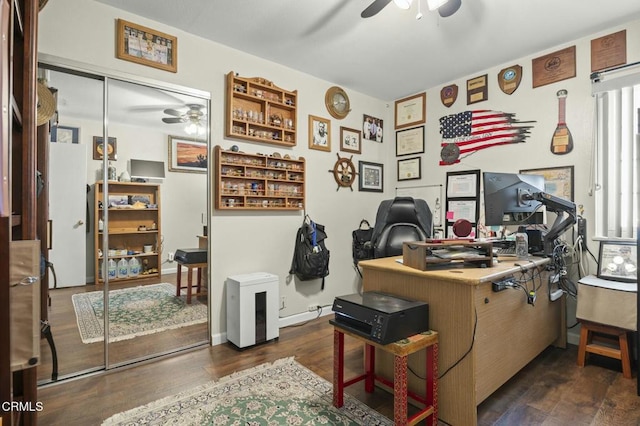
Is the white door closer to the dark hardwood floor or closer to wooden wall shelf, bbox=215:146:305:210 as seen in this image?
the dark hardwood floor

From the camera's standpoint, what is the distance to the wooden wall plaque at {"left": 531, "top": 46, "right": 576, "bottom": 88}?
2.79 m

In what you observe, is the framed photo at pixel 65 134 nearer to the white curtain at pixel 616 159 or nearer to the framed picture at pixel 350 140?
the framed picture at pixel 350 140

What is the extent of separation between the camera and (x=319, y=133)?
3.56m

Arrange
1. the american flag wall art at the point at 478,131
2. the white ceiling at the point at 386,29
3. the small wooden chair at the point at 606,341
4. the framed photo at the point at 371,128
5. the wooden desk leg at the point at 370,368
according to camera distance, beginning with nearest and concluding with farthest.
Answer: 1. the wooden desk leg at the point at 370,368
2. the small wooden chair at the point at 606,341
3. the white ceiling at the point at 386,29
4. the american flag wall art at the point at 478,131
5. the framed photo at the point at 371,128

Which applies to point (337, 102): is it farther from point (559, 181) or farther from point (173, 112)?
point (559, 181)

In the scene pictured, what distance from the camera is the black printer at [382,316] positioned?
1.52m

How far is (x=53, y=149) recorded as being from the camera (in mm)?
2463

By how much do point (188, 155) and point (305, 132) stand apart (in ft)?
4.15

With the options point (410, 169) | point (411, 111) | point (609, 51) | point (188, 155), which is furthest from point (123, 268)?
point (609, 51)

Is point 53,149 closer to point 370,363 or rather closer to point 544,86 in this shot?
point 370,363

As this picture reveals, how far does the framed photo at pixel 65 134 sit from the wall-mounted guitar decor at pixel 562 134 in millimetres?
4177

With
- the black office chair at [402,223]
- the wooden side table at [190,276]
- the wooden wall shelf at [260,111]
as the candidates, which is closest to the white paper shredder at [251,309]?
the wooden side table at [190,276]

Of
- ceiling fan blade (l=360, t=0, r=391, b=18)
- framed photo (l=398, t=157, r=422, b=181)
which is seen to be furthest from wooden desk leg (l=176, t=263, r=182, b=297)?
framed photo (l=398, t=157, r=422, b=181)

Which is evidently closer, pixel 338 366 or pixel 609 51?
pixel 338 366
